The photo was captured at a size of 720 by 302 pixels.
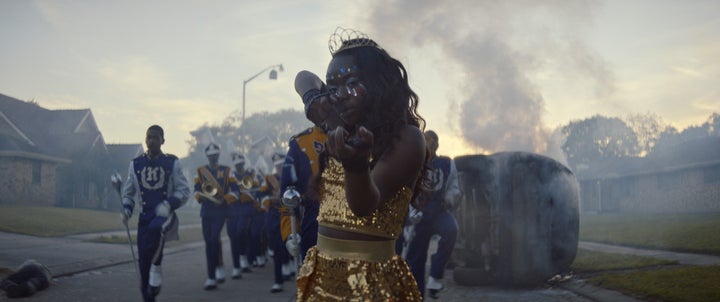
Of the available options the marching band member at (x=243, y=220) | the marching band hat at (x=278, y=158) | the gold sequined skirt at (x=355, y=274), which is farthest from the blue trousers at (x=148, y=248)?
the marching band hat at (x=278, y=158)

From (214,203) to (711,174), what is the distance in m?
29.9

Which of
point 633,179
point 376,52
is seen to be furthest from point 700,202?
point 376,52

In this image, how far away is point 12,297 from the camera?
26.5 feet

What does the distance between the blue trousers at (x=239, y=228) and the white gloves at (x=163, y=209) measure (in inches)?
153

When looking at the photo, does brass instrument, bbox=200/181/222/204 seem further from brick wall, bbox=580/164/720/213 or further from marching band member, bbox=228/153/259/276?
brick wall, bbox=580/164/720/213

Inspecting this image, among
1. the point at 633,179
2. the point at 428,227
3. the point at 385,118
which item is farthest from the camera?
the point at 633,179

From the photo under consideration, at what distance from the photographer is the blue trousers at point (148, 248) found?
23.6 feet

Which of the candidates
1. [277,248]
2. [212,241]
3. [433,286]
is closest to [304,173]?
[433,286]

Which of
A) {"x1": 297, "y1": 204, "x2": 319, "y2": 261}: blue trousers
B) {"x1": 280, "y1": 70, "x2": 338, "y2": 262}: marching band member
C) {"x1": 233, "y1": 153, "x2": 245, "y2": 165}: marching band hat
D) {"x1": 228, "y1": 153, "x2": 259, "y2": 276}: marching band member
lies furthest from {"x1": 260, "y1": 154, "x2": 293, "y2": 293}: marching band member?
{"x1": 297, "y1": 204, "x2": 319, "y2": 261}: blue trousers

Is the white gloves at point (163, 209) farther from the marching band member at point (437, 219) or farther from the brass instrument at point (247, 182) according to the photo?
the brass instrument at point (247, 182)

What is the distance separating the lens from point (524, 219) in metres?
9.05

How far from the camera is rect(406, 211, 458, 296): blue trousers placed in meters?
7.47

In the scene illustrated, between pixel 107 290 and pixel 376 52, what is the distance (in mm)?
7828

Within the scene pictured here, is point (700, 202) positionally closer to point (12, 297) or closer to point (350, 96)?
point (12, 297)
